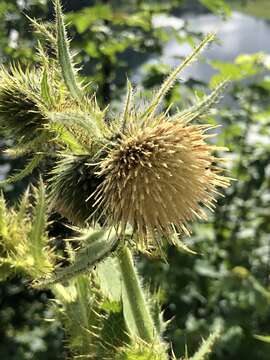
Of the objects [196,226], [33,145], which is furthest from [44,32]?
[196,226]

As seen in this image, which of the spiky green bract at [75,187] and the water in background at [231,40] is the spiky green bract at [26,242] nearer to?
the spiky green bract at [75,187]

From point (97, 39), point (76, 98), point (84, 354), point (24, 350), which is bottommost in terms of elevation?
point (24, 350)

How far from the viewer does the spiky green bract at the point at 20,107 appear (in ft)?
4.74

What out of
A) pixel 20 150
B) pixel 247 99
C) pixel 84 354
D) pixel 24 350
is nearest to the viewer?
pixel 20 150

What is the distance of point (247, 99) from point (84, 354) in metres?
2.35

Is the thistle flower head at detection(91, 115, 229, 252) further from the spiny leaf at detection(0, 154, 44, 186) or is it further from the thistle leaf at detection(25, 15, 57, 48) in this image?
the thistle leaf at detection(25, 15, 57, 48)

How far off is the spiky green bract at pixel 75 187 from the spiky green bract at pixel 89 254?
5 centimetres

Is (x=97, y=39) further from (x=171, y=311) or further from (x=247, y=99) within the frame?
(x=171, y=311)

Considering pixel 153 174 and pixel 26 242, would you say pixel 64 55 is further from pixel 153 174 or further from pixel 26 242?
pixel 26 242

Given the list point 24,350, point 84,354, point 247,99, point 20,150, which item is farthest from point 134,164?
point 247,99

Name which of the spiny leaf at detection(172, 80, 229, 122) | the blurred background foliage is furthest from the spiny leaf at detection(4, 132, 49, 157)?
the blurred background foliage

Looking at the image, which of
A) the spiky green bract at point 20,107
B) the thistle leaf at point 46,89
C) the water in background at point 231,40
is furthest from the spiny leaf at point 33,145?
the water in background at point 231,40

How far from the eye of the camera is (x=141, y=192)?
1284 millimetres

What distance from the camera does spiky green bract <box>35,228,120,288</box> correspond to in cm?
129
